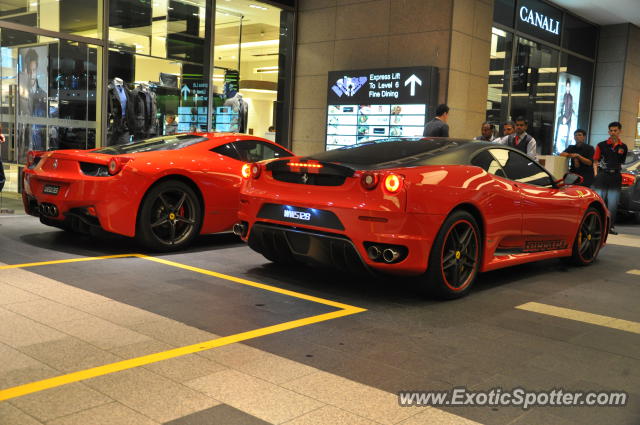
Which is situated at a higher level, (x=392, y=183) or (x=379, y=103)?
(x=379, y=103)

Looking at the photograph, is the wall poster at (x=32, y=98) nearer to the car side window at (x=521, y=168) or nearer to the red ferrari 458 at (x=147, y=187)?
the red ferrari 458 at (x=147, y=187)

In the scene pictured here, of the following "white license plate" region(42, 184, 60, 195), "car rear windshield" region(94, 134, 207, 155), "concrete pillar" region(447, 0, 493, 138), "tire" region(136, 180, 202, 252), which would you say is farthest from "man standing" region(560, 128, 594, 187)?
"white license plate" region(42, 184, 60, 195)

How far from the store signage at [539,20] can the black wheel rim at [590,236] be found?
→ 367 inches

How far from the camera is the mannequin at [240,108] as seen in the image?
13672 millimetres

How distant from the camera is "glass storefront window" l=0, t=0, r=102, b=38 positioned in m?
10.0

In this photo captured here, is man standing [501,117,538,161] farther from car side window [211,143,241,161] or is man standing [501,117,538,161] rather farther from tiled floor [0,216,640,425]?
car side window [211,143,241,161]

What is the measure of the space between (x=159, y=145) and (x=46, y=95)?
477cm

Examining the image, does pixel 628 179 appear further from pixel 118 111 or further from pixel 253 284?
pixel 118 111

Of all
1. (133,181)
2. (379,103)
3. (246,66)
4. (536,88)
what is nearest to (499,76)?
(536,88)

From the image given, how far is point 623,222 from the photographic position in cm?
1250

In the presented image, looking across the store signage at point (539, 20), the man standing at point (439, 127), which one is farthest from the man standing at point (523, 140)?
the store signage at point (539, 20)

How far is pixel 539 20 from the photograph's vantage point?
1627cm

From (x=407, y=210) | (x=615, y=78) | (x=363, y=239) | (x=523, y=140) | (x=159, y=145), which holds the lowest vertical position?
(x=363, y=239)

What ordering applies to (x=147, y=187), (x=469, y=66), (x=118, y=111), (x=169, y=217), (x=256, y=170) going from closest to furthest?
1. (x=256, y=170)
2. (x=147, y=187)
3. (x=169, y=217)
4. (x=118, y=111)
5. (x=469, y=66)
